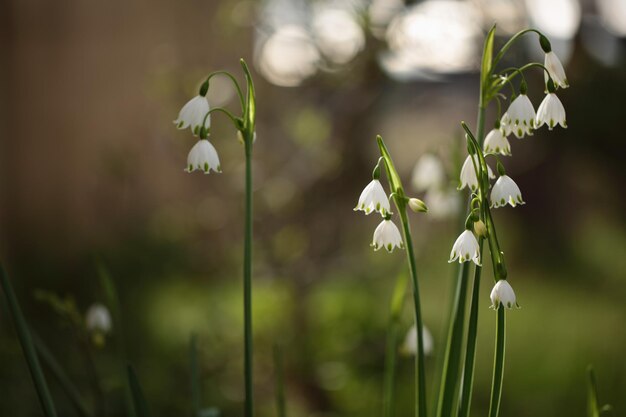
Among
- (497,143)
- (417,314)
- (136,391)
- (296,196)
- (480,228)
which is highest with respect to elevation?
(296,196)

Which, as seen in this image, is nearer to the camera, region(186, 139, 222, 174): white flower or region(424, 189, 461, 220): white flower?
region(186, 139, 222, 174): white flower

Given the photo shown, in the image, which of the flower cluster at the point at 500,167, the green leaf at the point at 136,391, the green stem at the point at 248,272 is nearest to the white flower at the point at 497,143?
the flower cluster at the point at 500,167

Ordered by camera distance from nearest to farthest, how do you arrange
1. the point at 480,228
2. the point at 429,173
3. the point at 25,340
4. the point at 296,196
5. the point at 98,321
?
the point at 480,228 < the point at 25,340 < the point at 98,321 < the point at 429,173 < the point at 296,196

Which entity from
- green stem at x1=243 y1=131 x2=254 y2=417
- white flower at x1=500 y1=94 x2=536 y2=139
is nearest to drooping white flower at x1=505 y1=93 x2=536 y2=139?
white flower at x1=500 y1=94 x2=536 y2=139

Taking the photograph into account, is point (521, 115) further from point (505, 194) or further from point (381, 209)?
point (381, 209)

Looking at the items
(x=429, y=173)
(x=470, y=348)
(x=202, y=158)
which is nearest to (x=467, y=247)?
(x=470, y=348)

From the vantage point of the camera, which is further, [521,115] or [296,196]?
[296,196]

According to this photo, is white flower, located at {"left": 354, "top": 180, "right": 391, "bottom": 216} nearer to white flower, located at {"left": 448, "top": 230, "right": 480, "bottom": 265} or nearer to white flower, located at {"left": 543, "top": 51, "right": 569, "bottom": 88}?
white flower, located at {"left": 448, "top": 230, "right": 480, "bottom": 265}

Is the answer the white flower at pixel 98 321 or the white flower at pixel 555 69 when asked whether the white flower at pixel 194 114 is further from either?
the white flower at pixel 98 321
